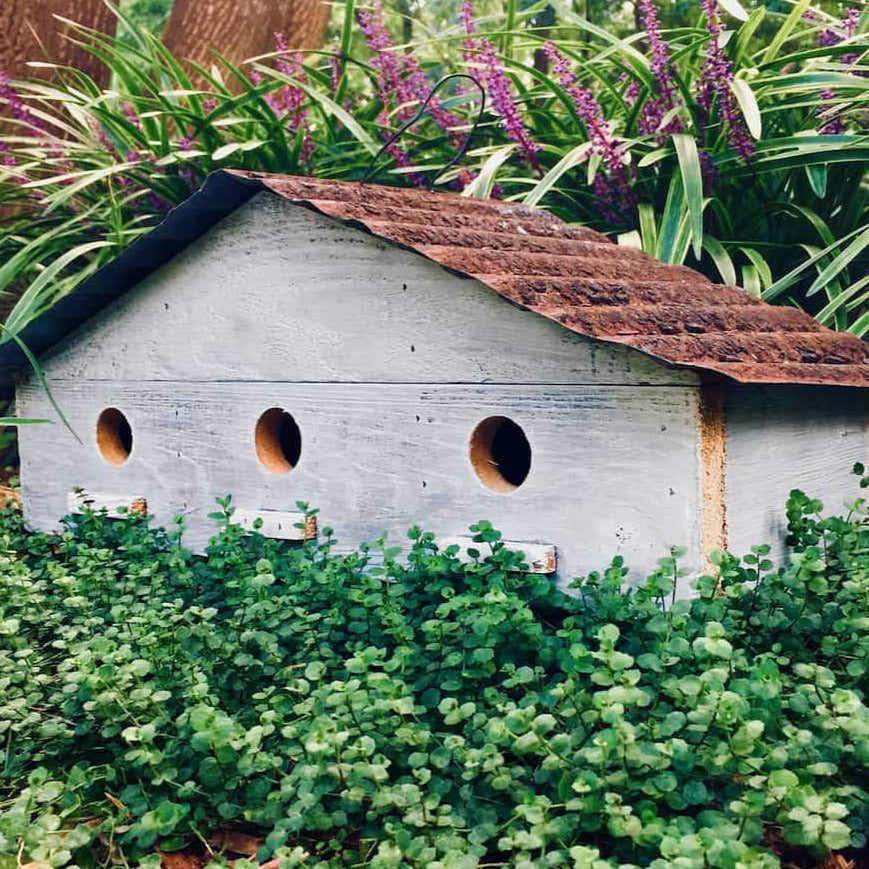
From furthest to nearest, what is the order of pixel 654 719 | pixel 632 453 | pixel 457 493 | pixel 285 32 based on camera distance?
pixel 285 32
pixel 457 493
pixel 632 453
pixel 654 719

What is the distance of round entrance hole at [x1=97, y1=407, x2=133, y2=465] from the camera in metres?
3.49

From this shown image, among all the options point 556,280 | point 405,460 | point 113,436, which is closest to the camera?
point 556,280

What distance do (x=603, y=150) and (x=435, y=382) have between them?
1.39m

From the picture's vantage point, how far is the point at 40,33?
4.89m

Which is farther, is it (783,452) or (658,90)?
(658,90)

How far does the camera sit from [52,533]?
11.8ft

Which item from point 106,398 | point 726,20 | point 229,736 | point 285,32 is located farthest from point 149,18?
point 229,736

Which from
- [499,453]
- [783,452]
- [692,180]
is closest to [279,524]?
[499,453]

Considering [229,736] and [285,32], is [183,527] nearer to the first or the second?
[229,736]

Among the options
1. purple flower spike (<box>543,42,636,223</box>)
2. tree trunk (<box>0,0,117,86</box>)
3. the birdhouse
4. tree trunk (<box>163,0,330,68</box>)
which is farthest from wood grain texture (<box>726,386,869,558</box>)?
tree trunk (<box>163,0,330,68</box>)

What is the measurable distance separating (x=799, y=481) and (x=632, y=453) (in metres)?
0.58

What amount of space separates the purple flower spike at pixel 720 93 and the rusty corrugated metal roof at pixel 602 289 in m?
0.66

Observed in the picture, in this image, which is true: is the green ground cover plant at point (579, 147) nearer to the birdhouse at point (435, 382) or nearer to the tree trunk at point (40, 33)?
the tree trunk at point (40, 33)

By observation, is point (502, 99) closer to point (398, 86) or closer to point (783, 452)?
point (398, 86)
